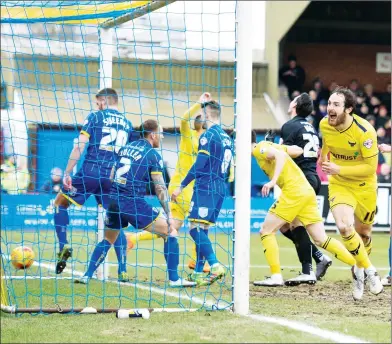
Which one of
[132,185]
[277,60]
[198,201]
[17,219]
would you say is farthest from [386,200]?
[277,60]

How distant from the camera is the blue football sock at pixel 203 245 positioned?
9412 millimetres

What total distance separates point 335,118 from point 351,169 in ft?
1.81

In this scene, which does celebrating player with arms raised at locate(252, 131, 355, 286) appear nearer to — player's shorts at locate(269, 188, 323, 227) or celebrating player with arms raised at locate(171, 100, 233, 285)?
player's shorts at locate(269, 188, 323, 227)

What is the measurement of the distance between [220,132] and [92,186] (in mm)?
1591

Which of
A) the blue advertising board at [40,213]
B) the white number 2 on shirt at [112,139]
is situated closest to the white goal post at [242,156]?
the white number 2 on shirt at [112,139]

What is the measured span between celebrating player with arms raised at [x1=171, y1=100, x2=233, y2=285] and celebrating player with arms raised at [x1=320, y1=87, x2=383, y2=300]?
1299 mm

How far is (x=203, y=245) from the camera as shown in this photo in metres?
9.57

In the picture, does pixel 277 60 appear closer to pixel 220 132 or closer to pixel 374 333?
pixel 220 132

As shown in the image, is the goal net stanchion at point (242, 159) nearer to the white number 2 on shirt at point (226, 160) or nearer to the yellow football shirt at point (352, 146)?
the yellow football shirt at point (352, 146)

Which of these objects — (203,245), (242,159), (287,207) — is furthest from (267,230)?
(242,159)

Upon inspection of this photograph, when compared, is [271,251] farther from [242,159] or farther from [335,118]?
[242,159]

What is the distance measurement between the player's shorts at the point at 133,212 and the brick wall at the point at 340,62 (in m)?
21.0

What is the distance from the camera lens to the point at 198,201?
32.8 ft

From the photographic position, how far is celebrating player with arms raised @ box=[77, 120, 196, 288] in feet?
29.5
